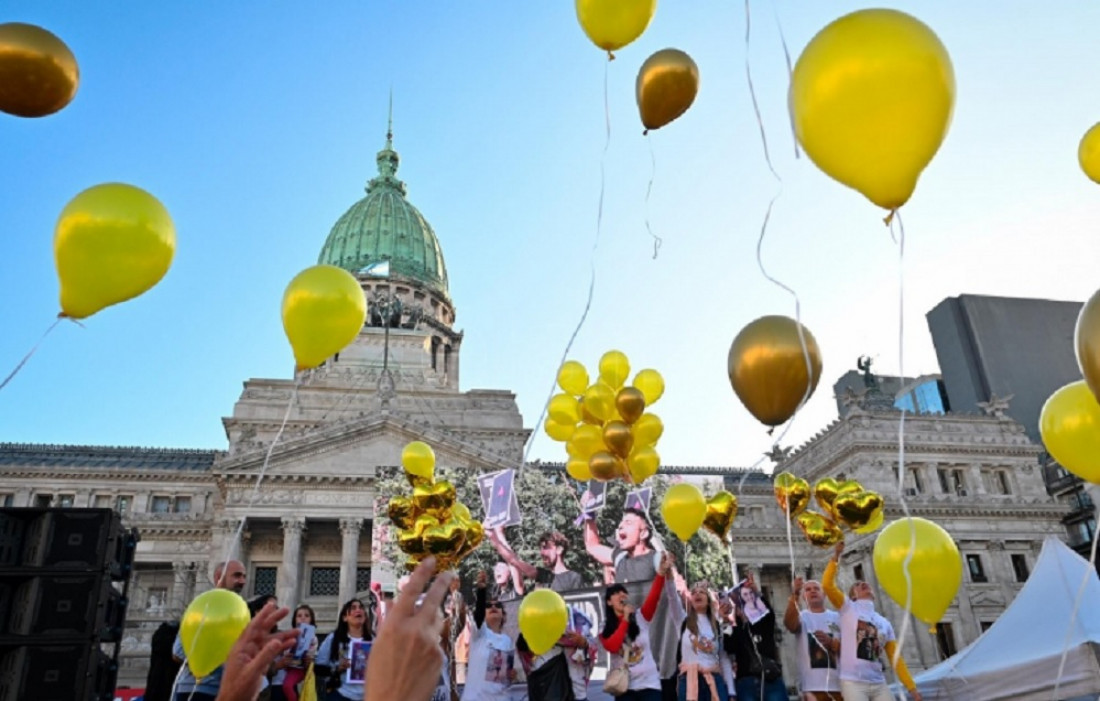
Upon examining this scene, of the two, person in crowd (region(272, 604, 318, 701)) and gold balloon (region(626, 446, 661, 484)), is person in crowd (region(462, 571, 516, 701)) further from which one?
gold balloon (region(626, 446, 661, 484))

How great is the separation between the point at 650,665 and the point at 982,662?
5.84 meters

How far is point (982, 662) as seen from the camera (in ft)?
32.2

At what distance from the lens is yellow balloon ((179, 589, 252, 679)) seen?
4906 mm

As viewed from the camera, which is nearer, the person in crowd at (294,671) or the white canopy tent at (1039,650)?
the person in crowd at (294,671)

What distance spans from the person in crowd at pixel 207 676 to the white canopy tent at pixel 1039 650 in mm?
8914

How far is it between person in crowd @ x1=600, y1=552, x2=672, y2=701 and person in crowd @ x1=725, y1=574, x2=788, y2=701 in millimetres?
1320

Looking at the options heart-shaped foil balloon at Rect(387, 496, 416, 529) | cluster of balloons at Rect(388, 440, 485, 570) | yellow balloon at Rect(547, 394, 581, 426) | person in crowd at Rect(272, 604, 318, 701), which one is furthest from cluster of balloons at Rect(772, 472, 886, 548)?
person in crowd at Rect(272, 604, 318, 701)

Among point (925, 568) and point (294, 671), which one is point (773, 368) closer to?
point (925, 568)

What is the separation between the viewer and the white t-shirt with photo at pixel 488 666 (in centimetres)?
693

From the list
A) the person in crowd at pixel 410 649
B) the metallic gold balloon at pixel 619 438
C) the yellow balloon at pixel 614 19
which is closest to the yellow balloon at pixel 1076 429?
the yellow balloon at pixel 614 19

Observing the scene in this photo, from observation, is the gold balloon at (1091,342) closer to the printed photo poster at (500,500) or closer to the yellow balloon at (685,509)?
the yellow balloon at (685,509)

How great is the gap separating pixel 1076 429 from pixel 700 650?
4282 millimetres

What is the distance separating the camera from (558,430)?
386 inches

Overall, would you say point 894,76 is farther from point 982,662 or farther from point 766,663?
point 982,662
